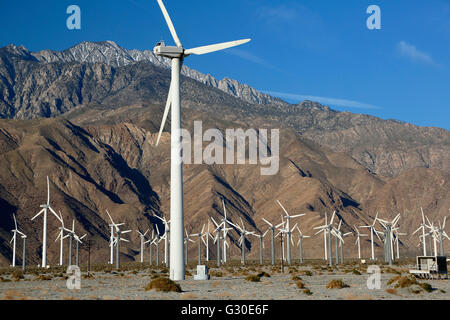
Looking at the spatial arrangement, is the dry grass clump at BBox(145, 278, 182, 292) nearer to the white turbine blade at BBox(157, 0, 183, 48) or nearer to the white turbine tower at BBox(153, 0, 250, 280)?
the white turbine tower at BBox(153, 0, 250, 280)

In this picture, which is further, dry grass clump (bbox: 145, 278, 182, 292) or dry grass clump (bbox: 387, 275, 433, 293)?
dry grass clump (bbox: 145, 278, 182, 292)

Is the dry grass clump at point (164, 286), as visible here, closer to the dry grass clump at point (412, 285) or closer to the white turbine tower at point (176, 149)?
the white turbine tower at point (176, 149)

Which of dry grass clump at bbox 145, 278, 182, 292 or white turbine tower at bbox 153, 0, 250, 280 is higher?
white turbine tower at bbox 153, 0, 250, 280

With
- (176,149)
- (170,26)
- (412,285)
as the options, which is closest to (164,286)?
(176,149)

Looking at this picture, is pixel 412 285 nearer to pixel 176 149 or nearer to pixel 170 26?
pixel 176 149

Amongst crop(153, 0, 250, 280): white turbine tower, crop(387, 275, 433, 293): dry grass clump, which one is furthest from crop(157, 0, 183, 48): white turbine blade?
crop(387, 275, 433, 293): dry grass clump

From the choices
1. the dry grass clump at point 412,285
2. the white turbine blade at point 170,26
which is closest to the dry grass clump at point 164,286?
the dry grass clump at point 412,285

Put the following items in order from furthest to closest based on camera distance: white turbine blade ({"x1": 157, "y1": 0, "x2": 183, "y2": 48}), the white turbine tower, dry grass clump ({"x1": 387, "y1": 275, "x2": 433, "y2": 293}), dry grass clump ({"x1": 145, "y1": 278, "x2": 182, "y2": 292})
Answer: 1. white turbine blade ({"x1": 157, "y1": 0, "x2": 183, "y2": 48})
2. the white turbine tower
3. dry grass clump ({"x1": 145, "y1": 278, "x2": 182, "y2": 292})
4. dry grass clump ({"x1": 387, "y1": 275, "x2": 433, "y2": 293})

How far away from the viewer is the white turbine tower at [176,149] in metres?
56.2

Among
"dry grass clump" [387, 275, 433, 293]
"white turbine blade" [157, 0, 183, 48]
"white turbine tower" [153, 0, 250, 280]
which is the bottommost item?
"dry grass clump" [387, 275, 433, 293]

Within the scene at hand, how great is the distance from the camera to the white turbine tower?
56.2 meters

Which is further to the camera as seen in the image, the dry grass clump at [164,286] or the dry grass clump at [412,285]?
the dry grass clump at [164,286]
